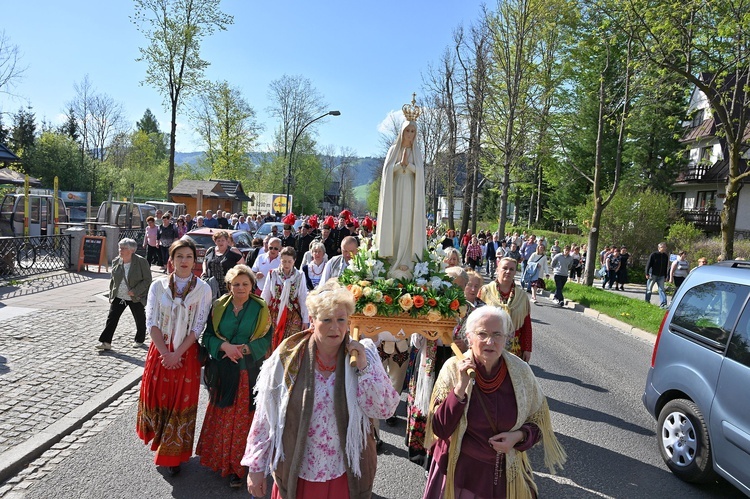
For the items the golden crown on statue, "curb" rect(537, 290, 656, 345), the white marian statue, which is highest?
the golden crown on statue

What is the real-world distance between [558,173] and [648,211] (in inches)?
664

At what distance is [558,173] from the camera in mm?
41438

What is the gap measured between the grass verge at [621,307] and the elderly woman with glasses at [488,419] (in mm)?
10143

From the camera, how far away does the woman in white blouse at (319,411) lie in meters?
2.75

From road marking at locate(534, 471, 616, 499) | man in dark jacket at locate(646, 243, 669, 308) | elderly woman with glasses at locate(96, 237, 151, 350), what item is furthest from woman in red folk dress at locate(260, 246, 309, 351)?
man in dark jacket at locate(646, 243, 669, 308)

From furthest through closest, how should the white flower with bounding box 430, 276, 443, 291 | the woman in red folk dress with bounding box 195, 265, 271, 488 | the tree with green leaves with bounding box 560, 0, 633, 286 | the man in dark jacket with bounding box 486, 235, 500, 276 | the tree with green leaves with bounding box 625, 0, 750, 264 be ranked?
1. the man in dark jacket with bounding box 486, 235, 500, 276
2. the tree with green leaves with bounding box 560, 0, 633, 286
3. the tree with green leaves with bounding box 625, 0, 750, 264
4. the white flower with bounding box 430, 276, 443, 291
5. the woman in red folk dress with bounding box 195, 265, 271, 488

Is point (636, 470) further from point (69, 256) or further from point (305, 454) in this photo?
point (69, 256)

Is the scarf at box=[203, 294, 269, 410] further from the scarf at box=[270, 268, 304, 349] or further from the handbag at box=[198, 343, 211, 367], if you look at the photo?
the scarf at box=[270, 268, 304, 349]

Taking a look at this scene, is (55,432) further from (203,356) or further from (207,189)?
(207,189)

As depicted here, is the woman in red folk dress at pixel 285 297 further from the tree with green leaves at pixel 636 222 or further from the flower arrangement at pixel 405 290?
the tree with green leaves at pixel 636 222

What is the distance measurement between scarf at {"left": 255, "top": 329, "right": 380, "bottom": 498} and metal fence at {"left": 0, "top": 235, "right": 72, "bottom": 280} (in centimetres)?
1329

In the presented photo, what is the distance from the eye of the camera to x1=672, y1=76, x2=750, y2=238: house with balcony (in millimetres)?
36062

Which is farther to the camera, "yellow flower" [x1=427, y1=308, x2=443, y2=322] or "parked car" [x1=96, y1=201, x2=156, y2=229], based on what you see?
"parked car" [x1=96, y1=201, x2=156, y2=229]

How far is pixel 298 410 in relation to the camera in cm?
275
